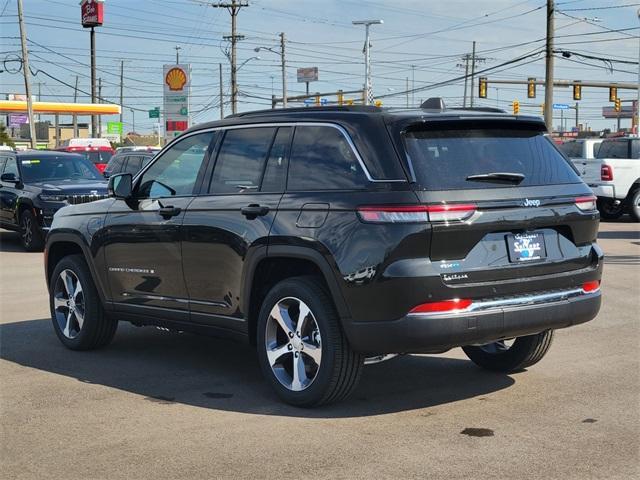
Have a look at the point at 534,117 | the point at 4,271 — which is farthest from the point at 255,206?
the point at 4,271

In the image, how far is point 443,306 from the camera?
221 inches

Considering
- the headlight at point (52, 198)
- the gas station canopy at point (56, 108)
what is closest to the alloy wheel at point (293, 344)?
the headlight at point (52, 198)

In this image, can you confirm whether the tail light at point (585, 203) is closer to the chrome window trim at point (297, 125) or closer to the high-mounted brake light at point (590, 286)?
the high-mounted brake light at point (590, 286)

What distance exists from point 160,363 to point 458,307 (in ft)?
9.77

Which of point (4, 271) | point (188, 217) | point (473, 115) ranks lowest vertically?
point (4, 271)

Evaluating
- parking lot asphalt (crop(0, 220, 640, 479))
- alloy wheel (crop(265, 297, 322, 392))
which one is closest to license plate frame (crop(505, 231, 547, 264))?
parking lot asphalt (crop(0, 220, 640, 479))

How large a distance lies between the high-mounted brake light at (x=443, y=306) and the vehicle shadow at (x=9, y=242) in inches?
552

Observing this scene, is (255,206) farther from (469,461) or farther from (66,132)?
(66,132)

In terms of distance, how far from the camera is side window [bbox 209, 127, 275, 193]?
6613mm

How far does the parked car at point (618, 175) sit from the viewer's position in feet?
74.1

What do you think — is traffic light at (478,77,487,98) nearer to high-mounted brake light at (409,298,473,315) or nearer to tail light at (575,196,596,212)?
tail light at (575,196,596,212)

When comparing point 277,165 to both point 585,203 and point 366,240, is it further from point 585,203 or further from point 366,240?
point 585,203

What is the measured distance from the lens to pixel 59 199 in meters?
17.5

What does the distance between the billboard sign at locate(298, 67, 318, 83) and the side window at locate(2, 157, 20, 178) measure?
8873 centimetres
